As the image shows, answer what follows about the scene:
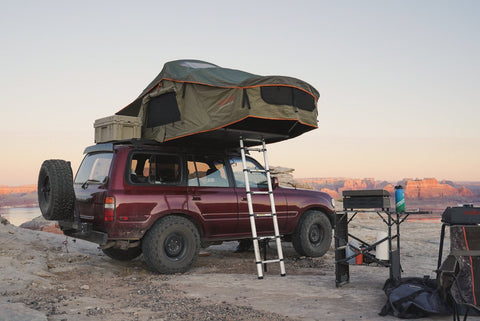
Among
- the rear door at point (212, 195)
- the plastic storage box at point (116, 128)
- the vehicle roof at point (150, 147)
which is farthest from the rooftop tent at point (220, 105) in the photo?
the rear door at point (212, 195)

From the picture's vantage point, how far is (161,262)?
7480mm

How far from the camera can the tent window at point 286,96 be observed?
7.37 meters

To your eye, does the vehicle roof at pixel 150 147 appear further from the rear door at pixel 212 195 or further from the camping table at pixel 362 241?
the camping table at pixel 362 241

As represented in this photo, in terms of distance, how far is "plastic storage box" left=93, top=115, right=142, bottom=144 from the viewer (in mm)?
7926

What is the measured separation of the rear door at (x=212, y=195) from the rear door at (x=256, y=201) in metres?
0.15

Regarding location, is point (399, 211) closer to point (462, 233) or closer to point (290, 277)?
point (462, 233)

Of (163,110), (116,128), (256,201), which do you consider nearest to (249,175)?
(256,201)

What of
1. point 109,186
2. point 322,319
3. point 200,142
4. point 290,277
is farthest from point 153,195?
point 322,319

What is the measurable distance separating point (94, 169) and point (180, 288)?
2.64 m

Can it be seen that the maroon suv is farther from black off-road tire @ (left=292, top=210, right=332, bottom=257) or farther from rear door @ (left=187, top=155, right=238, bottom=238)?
black off-road tire @ (left=292, top=210, right=332, bottom=257)

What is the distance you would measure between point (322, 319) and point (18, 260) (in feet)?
18.1

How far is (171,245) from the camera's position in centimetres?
771

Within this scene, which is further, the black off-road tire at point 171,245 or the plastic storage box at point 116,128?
the plastic storage box at point 116,128

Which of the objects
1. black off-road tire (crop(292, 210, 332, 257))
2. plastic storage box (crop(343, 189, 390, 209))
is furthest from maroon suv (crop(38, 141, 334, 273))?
plastic storage box (crop(343, 189, 390, 209))
